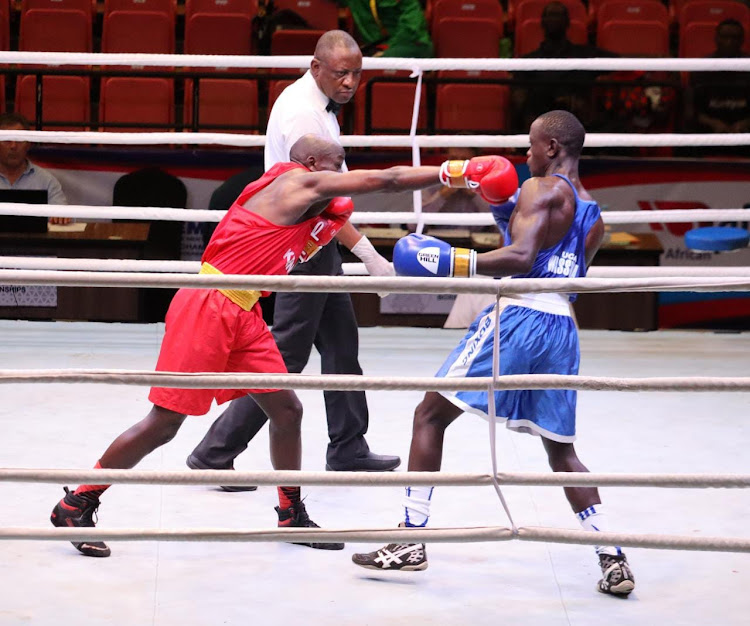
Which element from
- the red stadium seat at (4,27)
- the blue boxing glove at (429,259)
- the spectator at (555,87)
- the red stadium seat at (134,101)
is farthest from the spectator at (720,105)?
the blue boxing glove at (429,259)

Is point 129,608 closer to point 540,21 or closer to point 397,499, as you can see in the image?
point 397,499

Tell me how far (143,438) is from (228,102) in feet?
14.3

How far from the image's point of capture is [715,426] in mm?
4035

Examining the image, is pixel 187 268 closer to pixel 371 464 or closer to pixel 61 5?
pixel 371 464

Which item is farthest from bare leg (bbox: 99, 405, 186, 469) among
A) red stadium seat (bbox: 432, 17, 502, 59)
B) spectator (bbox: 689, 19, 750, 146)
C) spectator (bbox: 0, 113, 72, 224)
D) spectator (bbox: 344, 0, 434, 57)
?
red stadium seat (bbox: 432, 17, 502, 59)

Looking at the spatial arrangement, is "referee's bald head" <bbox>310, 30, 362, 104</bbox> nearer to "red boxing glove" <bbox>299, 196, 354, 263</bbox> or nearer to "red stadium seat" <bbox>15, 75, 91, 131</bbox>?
"red boxing glove" <bbox>299, 196, 354, 263</bbox>

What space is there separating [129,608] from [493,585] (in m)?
0.81

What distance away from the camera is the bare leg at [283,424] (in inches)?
116

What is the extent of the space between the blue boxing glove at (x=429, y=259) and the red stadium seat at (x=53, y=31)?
5338 millimetres

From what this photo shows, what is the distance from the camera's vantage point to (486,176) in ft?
8.59

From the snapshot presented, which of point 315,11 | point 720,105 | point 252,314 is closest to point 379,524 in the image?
point 252,314

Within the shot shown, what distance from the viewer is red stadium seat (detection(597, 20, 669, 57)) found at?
295 inches

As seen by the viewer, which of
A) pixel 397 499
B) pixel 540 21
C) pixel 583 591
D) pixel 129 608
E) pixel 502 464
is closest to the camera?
pixel 129 608

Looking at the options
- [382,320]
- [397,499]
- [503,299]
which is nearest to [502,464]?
[397,499]
